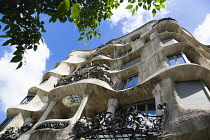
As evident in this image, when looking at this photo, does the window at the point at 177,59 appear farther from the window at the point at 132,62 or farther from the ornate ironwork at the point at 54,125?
the ornate ironwork at the point at 54,125

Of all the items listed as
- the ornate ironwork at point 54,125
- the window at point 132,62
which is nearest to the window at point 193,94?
the ornate ironwork at point 54,125

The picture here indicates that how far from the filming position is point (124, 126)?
6125mm

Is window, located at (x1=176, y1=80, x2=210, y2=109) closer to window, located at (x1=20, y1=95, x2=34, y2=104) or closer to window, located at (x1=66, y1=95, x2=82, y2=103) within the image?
window, located at (x1=66, y1=95, x2=82, y2=103)

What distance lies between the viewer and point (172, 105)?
23.1 ft

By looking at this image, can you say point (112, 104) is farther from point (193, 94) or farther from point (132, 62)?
point (132, 62)

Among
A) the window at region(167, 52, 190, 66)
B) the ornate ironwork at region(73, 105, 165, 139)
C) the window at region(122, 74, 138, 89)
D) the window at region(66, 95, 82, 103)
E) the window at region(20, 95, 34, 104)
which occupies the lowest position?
the ornate ironwork at region(73, 105, 165, 139)

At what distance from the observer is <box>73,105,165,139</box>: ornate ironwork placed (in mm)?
5571

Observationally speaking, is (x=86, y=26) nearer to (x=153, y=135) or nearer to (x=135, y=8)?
(x=135, y=8)

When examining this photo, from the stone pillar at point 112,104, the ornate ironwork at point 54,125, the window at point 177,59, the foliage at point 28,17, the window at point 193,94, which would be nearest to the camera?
the foliage at point 28,17

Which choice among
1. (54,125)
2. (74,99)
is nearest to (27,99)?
(74,99)

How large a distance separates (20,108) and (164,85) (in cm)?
1175

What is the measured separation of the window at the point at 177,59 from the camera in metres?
10.2

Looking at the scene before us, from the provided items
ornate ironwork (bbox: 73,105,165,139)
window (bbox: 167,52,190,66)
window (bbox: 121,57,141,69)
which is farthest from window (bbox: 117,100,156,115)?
window (bbox: 121,57,141,69)

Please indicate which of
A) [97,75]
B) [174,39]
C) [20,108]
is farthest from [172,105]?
[20,108]
